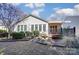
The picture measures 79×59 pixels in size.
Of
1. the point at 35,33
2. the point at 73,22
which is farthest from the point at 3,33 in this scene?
the point at 73,22

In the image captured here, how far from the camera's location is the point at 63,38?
551 cm

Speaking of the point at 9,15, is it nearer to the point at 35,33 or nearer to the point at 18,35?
the point at 18,35

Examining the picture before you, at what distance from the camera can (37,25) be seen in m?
5.50

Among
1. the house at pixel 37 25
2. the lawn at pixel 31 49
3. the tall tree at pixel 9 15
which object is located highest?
the tall tree at pixel 9 15

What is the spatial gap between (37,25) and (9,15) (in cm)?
49

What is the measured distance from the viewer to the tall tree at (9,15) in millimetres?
5508

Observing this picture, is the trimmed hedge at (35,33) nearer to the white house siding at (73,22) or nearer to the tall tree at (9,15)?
the tall tree at (9,15)

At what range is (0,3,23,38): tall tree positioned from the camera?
5.51m

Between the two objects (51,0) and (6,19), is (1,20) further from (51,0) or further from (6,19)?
(51,0)

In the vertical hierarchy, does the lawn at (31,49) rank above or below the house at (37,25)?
below

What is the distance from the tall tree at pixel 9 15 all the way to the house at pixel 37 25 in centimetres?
9

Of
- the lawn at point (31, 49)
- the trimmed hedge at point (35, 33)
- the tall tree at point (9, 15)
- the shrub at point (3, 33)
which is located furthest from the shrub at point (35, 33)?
the shrub at point (3, 33)

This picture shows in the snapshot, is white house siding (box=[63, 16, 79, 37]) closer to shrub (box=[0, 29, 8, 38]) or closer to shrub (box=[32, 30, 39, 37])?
shrub (box=[32, 30, 39, 37])

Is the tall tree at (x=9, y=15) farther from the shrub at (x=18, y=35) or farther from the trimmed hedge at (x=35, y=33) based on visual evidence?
the trimmed hedge at (x=35, y=33)
